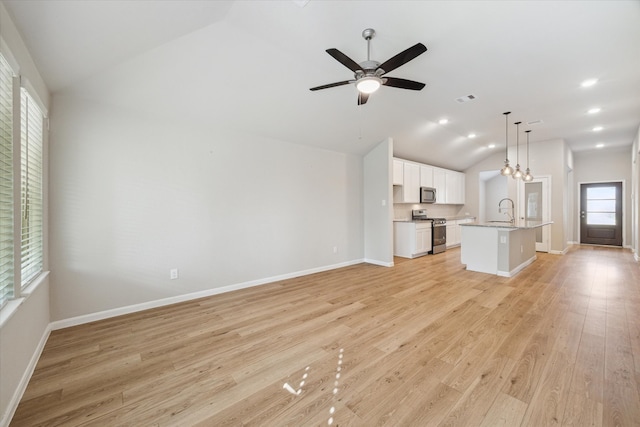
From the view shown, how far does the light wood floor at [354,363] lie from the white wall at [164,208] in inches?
19.0

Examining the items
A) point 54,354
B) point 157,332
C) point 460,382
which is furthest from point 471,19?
point 54,354

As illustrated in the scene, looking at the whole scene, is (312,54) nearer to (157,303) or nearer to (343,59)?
(343,59)

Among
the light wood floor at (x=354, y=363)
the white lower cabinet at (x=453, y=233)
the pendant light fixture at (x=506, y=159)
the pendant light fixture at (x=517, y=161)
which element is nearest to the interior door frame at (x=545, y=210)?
the pendant light fixture at (x=517, y=161)

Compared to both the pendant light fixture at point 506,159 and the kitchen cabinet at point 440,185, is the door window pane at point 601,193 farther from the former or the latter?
→ the kitchen cabinet at point 440,185

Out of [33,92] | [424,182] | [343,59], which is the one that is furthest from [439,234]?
[33,92]

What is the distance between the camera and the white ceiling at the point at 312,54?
2195mm

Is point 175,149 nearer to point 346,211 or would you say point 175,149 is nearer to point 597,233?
point 346,211

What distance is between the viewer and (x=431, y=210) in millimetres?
8203

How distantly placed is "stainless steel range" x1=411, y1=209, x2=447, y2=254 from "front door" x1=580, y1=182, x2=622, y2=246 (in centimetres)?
509

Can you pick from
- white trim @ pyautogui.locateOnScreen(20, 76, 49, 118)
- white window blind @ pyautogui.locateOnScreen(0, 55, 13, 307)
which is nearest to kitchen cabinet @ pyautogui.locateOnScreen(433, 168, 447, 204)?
white trim @ pyautogui.locateOnScreen(20, 76, 49, 118)

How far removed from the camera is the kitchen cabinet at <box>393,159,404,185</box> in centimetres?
636

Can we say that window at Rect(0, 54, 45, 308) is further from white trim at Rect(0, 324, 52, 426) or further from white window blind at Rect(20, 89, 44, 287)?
white trim at Rect(0, 324, 52, 426)

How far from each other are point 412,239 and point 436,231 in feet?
3.58

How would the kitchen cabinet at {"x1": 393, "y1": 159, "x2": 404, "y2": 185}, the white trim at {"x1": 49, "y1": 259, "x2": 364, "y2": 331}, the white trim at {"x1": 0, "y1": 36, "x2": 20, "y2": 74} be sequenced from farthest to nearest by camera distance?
1. the kitchen cabinet at {"x1": 393, "y1": 159, "x2": 404, "y2": 185}
2. the white trim at {"x1": 49, "y1": 259, "x2": 364, "y2": 331}
3. the white trim at {"x1": 0, "y1": 36, "x2": 20, "y2": 74}
